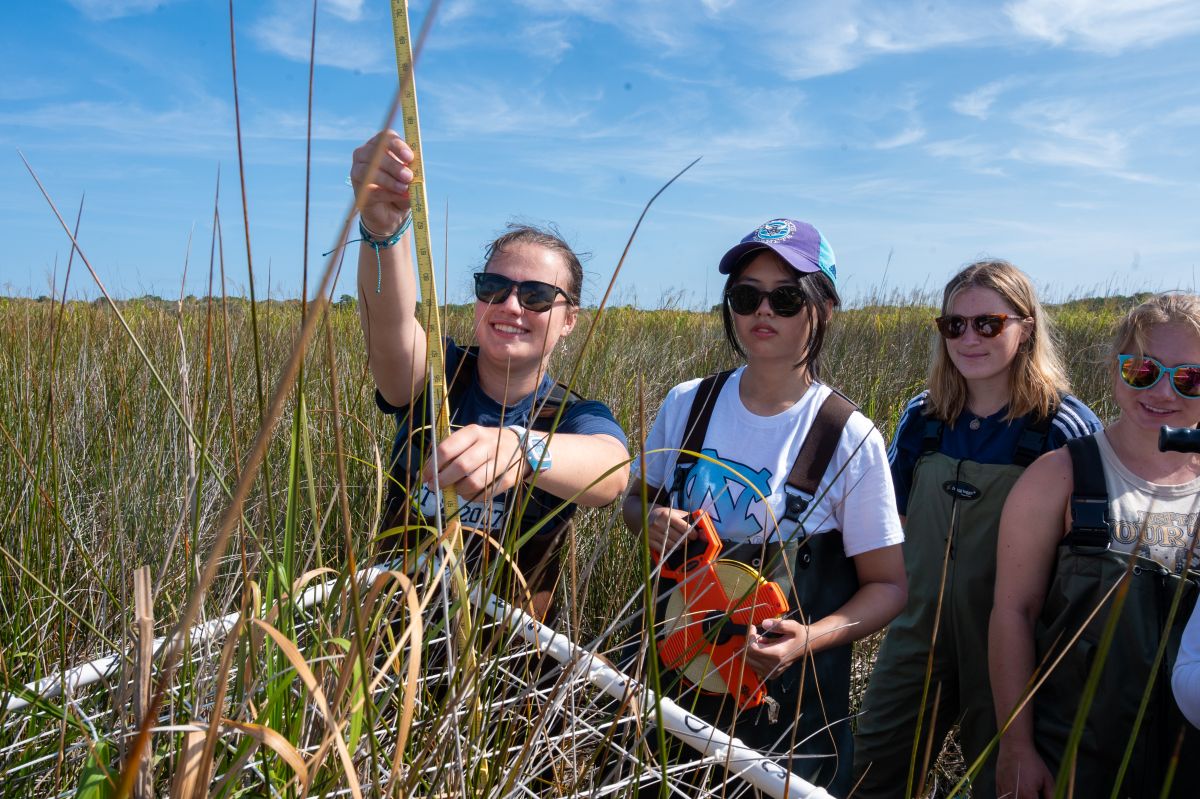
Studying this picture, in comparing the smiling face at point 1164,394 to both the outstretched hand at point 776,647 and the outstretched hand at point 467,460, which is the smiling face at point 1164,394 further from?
the outstretched hand at point 467,460

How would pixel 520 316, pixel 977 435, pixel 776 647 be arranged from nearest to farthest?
pixel 776 647, pixel 520 316, pixel 977 435

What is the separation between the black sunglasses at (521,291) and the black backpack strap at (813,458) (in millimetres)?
730

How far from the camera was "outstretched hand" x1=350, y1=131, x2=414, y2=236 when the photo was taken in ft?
4.20

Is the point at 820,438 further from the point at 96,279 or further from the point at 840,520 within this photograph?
the point at 96,279

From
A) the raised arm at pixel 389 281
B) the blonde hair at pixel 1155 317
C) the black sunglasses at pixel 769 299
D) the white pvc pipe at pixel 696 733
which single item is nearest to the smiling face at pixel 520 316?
the raised arm at pixel 389 281

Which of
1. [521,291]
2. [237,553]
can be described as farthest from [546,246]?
[237,553]

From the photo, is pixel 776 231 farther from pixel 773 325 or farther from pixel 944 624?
→ pixel 944 624

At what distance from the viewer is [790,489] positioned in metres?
1.89

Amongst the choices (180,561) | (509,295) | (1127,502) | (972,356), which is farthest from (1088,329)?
(180,561)

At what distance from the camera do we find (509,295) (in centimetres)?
206

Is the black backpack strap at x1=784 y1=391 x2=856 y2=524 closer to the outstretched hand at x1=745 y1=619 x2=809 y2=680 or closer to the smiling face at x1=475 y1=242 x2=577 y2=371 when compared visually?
the outstretched hand at x1=745 y1=619 x2=809 y2=680

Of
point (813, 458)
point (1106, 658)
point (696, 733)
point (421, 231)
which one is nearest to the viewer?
point (696, 733)

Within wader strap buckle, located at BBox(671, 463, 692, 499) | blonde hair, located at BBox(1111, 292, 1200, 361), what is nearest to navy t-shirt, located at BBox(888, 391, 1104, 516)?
Result: blonde hair, located at BBox(1111, 292, 1200, 361)

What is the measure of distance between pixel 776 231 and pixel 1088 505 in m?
1.02
